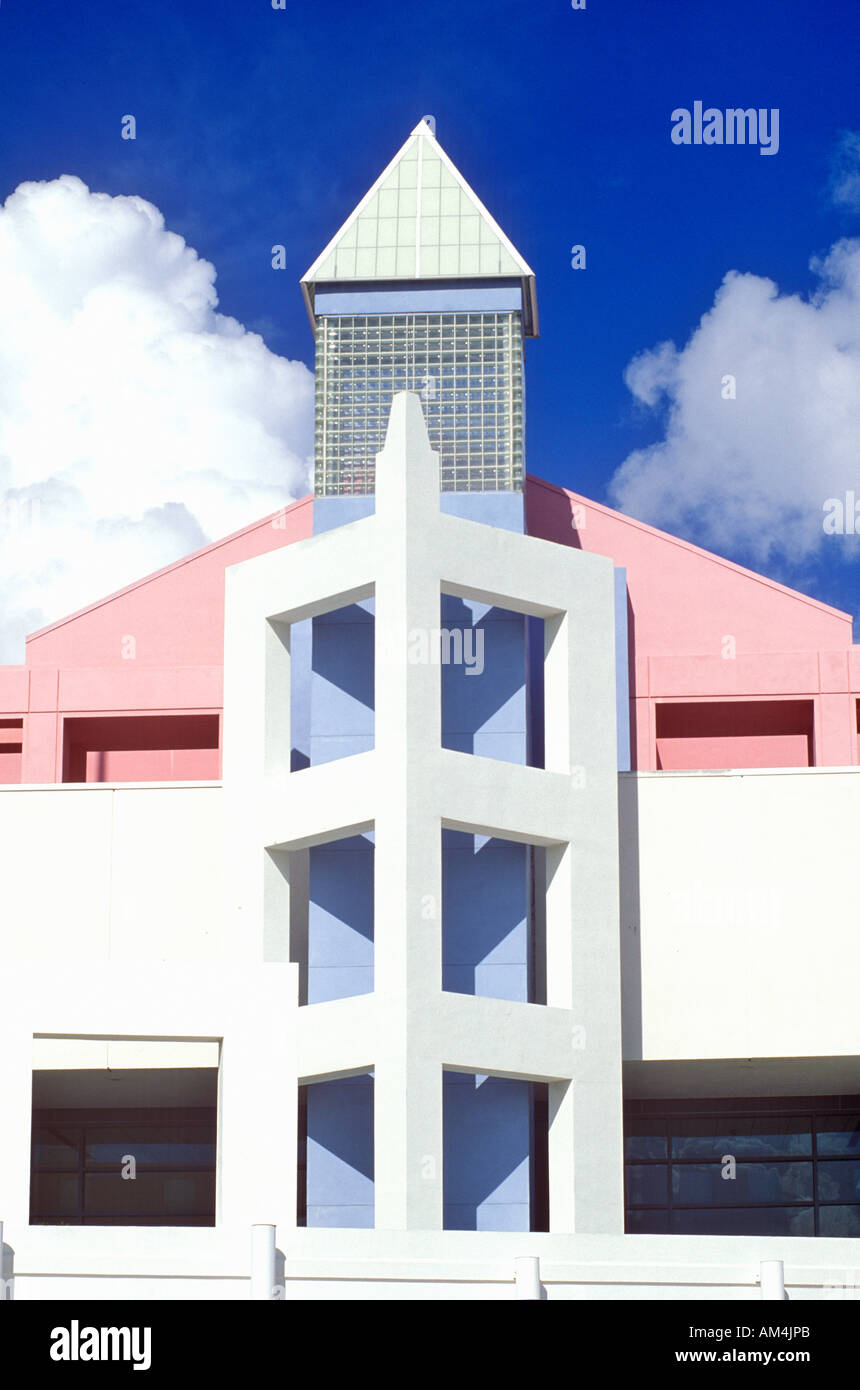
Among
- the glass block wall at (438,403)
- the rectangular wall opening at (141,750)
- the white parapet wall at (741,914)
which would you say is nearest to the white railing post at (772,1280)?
the white parapet wall at (741,914)

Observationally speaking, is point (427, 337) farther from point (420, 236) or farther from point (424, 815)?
point (424, 815)

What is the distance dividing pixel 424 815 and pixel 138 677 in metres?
9.35

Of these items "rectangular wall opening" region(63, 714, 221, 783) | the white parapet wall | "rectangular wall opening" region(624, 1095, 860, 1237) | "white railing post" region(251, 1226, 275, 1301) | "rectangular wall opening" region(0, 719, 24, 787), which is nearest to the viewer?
"white railing post" region(251, 1226, 275, 1301)

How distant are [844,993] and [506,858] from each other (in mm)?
5215

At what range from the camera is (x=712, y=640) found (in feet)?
109

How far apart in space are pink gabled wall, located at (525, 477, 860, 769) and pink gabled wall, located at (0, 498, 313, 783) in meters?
5.15

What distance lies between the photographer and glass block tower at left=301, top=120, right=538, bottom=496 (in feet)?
98.4

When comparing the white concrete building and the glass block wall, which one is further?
the glass block wall

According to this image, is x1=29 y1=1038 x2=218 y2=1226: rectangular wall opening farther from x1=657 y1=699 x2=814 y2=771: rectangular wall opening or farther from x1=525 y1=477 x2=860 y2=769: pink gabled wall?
x1=657 y1=699 x2=814 y2=771: rectangular wall opening

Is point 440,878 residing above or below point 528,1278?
above

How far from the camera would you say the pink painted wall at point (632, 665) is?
A: 1282 inches

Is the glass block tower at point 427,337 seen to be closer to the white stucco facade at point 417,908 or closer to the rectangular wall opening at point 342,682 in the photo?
the rectangular wall opening at point 342,682

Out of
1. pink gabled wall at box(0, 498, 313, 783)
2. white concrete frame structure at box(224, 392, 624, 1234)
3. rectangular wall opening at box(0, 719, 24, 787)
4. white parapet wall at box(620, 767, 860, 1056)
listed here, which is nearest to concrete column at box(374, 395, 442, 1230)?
white concrete frame structure at box(224, 392, 624, 1234)

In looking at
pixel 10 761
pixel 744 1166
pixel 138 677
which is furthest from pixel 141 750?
pixel 744 1166
